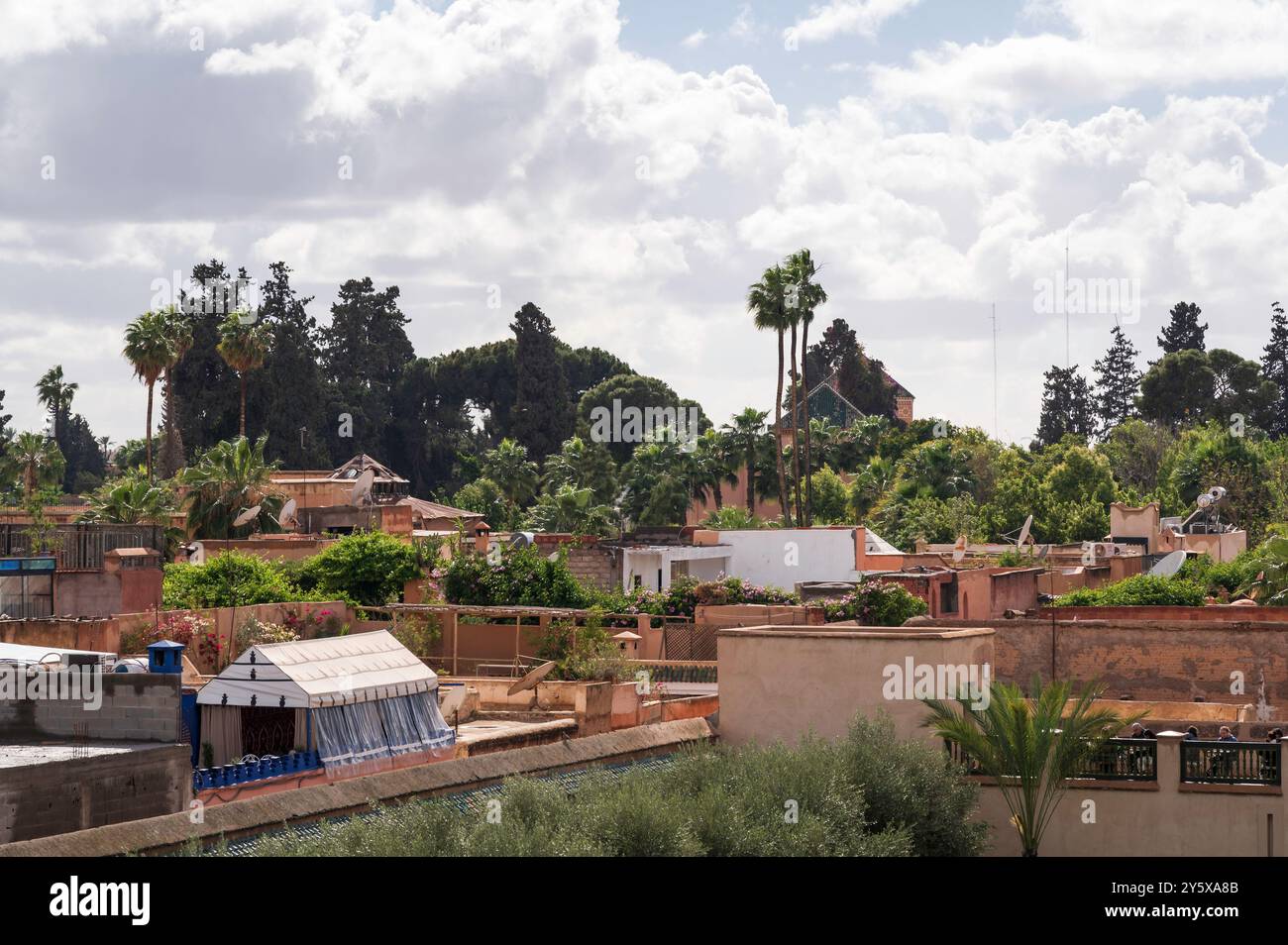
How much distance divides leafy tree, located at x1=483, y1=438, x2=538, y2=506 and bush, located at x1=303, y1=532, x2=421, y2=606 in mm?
49360

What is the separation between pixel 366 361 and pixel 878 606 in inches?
3373

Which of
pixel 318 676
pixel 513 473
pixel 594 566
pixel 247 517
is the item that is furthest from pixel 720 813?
pixel 513 473

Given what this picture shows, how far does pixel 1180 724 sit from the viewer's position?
81.0ft

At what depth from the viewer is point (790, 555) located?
52062 millimetres

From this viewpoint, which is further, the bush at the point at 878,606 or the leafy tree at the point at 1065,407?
the leafy tree at the point at 1065,407

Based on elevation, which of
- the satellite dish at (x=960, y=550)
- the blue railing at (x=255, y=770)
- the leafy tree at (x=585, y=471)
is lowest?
the blue railing at (x=255, y=770)

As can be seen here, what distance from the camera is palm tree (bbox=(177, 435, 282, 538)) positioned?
170 ft

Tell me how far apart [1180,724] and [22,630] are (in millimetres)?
21616

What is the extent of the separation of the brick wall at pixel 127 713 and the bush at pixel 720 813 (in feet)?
17.7

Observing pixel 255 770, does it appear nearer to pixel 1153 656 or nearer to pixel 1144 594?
pixel 1153 656

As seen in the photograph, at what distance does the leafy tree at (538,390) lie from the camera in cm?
11225

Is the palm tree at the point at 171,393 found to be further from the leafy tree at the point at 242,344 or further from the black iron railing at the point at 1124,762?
the black iron railing at the point at 1124,762

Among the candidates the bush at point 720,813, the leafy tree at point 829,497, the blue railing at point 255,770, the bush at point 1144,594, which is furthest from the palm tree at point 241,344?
the bush at point 720,813

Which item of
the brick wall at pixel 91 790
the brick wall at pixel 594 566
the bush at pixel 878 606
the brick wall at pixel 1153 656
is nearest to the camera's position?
the brick wall at pixel 91 790
